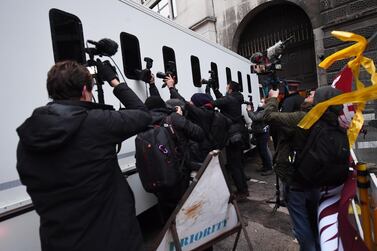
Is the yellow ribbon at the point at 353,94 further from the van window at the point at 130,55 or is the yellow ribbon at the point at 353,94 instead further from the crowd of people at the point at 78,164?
the van window at the point at 130,55

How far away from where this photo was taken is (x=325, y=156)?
8.31 ft

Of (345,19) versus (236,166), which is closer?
(236,166)

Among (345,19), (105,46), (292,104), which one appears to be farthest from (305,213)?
(345,19)

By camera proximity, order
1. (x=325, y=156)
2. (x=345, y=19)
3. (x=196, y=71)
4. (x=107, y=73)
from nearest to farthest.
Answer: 1. (x=107, y=73)
2. (x=325, y=156)
3. (x=196, y=71)
4. (x=345, y=19)

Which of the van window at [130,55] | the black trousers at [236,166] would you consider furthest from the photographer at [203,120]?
the black trousers at [236,166]

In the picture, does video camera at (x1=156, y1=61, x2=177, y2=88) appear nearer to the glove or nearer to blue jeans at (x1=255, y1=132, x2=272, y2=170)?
the glove

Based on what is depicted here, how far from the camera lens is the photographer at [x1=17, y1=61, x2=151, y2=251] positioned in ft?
5.35

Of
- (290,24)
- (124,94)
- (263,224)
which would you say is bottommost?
(263,224)

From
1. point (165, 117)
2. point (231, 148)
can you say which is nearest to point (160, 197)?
point (165, 117)

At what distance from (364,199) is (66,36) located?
2842 mm

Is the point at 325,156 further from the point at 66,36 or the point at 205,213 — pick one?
the point at 66,36

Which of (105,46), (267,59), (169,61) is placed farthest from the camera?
(267,59)

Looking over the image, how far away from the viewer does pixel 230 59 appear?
8.51 m

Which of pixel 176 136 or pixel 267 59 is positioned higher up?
pixel 267 59
